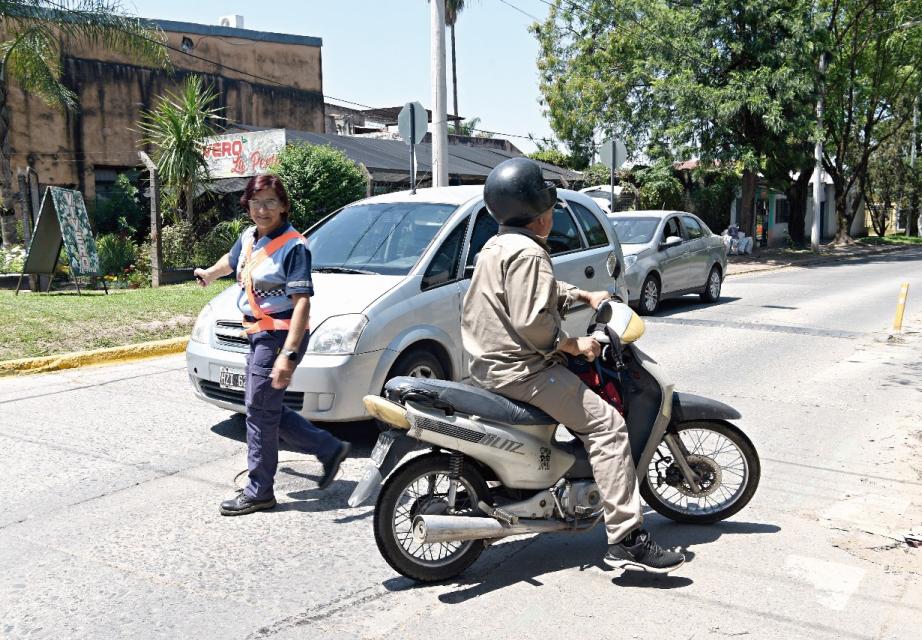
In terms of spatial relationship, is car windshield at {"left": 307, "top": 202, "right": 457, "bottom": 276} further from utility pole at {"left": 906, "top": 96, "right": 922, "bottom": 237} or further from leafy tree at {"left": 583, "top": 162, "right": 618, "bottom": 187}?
utility pole at {"left": 906, "top": 96, "right": 922, "bottom": 237}

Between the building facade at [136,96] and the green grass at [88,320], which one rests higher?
the building facade at [136,96]

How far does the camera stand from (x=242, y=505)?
4.90 metres

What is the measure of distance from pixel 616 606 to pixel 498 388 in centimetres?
106

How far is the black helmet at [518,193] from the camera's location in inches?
152

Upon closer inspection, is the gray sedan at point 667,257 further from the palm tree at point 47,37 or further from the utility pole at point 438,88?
the palm tree at point 47,37

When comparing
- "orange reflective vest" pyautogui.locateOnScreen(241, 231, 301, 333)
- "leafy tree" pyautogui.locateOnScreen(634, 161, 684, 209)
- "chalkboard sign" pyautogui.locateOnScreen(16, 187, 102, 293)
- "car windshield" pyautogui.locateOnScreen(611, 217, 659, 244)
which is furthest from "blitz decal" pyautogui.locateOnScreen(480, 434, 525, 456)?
"leafy tree" pyautogui.locateOnScreen(634, 161, 684, 209)

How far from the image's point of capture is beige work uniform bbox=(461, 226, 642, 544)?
12.4 ft

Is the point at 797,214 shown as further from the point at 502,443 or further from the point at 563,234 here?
the point at 502,443

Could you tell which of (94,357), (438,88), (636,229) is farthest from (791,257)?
(94,357)

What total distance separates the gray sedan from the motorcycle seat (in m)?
9.32

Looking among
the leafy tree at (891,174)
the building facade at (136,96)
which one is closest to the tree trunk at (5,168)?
→ the building facade at (136,96)

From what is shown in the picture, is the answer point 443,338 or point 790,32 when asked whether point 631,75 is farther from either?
point 443,338

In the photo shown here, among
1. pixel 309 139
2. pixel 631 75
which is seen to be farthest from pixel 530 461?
pixel 631 75

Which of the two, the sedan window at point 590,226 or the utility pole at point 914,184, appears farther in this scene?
the utility pole at point 914,184
